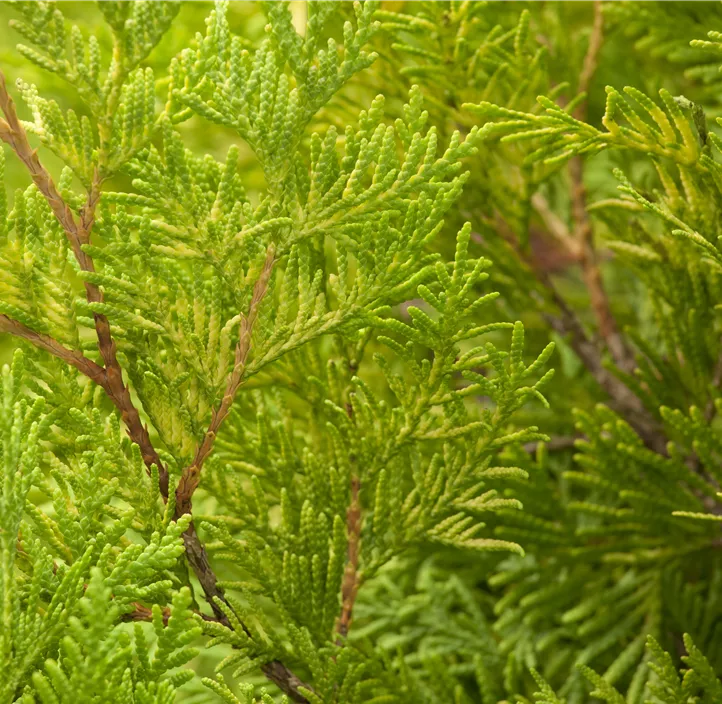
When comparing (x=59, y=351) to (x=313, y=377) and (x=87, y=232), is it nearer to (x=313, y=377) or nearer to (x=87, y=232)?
(x=87, y=232)

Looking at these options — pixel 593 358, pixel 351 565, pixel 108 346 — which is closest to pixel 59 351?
pixel 108 346

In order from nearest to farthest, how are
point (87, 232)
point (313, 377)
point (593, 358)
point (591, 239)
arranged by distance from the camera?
point (87, 232) → point (313, 377) → point (593, 358) → point (591, 239)

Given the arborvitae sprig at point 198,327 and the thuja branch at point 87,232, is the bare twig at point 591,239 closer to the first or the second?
the arborvitae sprig at point 198,327

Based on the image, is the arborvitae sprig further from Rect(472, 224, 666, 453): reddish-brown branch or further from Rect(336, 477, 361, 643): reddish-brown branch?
Rect(472, 224, 666, 453): reddish-brown branch

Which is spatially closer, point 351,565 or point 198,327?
point 198,327

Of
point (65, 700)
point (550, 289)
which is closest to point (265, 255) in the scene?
point (65, 700)

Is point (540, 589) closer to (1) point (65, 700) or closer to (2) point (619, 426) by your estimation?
(2) point (619, 426)
